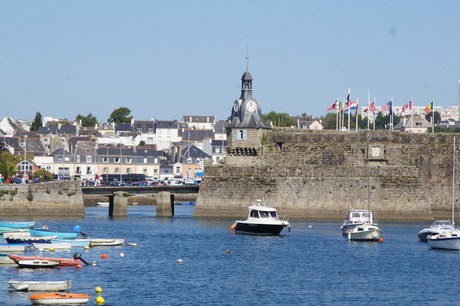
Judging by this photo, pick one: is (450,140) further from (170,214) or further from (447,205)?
(170,214)

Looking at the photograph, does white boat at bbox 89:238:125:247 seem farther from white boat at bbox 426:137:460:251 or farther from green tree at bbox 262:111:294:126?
green tree at bbox 262:111:294:126

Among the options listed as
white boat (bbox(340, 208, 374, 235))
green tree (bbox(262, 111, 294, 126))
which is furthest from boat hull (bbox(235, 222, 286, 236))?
green tree (bbox(262, 111, 294, 126))

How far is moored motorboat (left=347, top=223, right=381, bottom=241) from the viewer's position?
245ft

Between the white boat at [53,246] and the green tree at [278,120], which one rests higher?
the green tree at [278,120]

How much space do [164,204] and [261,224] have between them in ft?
70.6

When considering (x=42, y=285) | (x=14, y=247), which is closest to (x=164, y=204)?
(x=14, y=247)

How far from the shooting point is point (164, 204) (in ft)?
320

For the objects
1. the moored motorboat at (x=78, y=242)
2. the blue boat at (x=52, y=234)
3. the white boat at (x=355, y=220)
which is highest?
the white boat at (x=355, y=220)

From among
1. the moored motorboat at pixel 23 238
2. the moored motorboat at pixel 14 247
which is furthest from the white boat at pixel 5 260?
the moored motorboat at pixel 23 238

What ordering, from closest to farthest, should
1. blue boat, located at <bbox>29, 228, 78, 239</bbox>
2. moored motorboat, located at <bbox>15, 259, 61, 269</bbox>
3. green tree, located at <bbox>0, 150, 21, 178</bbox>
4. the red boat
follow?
moored motorboat, located at <bbox>15, 259, 61, 269</bbox> < the red boat < blue boat, located at <bbox>29, 228, 78, 239</bbox> < green tree, located at <bbox>0, 150, 21, 178</bbox>

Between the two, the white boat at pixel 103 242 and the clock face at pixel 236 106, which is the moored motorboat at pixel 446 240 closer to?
the white boat at pixel 103 242

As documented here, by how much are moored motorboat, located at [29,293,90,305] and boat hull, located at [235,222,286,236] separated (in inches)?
1213

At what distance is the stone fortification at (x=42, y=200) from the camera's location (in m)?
90.3

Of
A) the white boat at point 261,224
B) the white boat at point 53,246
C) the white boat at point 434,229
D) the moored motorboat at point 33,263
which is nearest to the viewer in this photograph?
the moored motorboat at point 33,263
